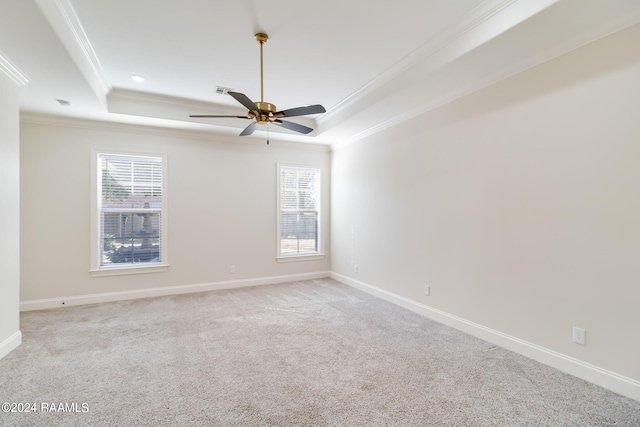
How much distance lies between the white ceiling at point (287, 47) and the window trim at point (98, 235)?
70 cm

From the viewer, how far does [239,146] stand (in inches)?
209

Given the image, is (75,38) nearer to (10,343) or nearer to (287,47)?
(287,47)

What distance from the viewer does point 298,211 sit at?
19.3 ft

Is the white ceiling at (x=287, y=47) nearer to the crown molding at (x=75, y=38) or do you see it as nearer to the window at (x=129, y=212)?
the crown molding at (x=75, y=38)

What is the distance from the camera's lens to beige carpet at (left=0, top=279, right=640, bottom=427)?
197 centimetres

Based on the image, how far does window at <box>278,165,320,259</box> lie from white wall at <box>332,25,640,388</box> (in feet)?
6.95

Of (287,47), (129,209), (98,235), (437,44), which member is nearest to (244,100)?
(287,47)

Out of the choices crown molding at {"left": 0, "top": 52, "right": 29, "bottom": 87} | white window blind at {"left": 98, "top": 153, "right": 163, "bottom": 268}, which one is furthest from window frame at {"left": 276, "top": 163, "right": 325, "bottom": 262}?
crown molding at {"left": 0, "top": 52, "right": 29, "bottom": 87}

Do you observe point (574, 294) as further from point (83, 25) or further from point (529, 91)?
point (83, 25)

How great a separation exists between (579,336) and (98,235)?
5.65 metres

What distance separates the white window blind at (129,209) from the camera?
4547mm

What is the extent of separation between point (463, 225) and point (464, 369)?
4.83 ft

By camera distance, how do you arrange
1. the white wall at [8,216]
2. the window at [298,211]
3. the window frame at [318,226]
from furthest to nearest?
1. the window at [298,211]
2. the window frame at [318,226]
3. the white wall at [8,216]

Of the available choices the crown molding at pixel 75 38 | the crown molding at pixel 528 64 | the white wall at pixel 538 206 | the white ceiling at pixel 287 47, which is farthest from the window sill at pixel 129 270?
the crown molding at pixel 528 64
